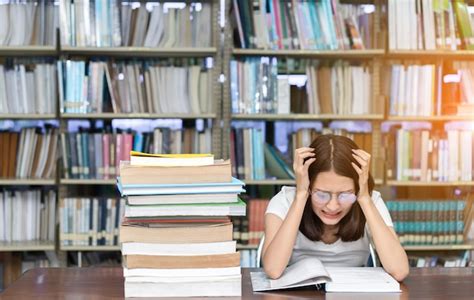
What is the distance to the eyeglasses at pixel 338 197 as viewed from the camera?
6.35ft

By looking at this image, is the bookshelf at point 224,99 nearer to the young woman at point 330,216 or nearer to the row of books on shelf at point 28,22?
the row of books on shelf at point 28,22

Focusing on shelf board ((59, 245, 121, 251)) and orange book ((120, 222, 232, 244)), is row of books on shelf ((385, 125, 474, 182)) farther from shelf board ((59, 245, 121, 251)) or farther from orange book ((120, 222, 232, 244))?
orange book ((120, 222, 232, 244))

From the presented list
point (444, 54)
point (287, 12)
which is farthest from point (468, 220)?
point (287, 12)

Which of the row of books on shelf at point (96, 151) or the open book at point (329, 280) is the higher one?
the row of books on shelf at point (96, 151)

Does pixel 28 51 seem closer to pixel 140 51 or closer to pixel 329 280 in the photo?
pixel 140 51

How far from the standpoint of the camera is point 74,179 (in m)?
3.69

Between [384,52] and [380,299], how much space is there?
89.5 inches

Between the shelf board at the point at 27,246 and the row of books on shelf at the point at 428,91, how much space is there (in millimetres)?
1896

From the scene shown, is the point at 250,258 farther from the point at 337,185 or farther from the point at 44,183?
the point at 337,185

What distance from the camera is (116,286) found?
71.4 inches

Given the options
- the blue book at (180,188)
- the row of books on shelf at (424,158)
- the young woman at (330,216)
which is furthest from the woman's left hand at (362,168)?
the row of books on shelf at (424,158)

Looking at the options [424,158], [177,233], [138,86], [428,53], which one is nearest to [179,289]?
[177,233]

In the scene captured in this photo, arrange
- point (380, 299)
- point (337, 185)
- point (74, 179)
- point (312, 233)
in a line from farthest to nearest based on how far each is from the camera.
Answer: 1. point (74, 179)
2. point (312, 233)
3. point (337, 185)
4. point (380, 299)

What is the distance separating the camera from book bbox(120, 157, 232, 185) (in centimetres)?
168
